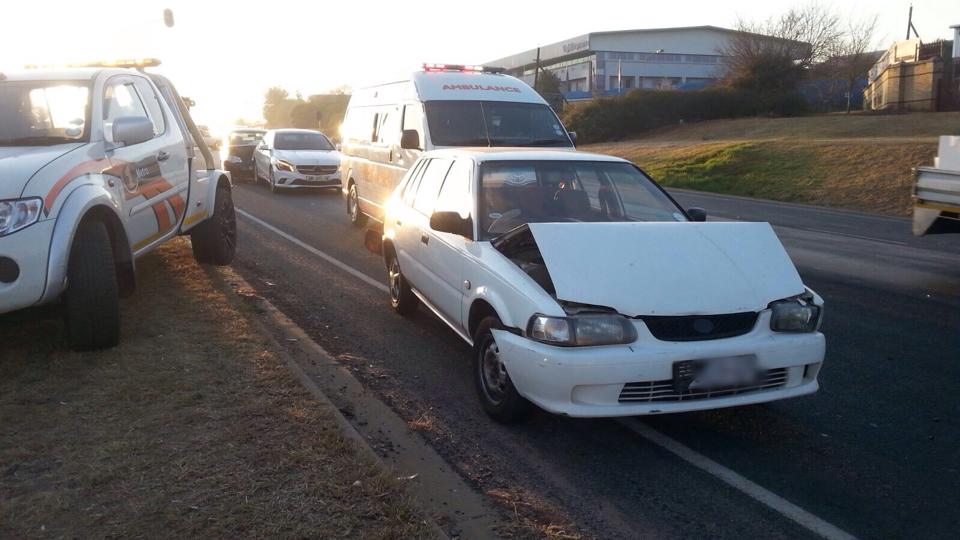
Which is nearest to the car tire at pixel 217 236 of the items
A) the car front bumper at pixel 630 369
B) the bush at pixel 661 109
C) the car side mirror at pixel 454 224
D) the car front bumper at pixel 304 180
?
the car side mirror at pixel 454 224

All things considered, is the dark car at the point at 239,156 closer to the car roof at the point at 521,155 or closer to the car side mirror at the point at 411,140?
the car side mirror at the point at 411,140

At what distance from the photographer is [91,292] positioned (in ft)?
18.3

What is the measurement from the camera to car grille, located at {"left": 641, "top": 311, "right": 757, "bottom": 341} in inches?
182

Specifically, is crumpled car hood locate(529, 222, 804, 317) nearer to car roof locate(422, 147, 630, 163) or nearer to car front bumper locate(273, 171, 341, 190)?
car roof locate(422, 147, 630, 163)

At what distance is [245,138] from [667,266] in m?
23.2

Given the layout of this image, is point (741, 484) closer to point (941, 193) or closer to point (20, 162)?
point (20, 162)

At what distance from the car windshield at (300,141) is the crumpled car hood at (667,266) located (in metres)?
16.6

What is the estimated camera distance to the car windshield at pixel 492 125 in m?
11.0

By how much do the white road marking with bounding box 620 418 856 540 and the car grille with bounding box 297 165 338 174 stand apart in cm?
1546

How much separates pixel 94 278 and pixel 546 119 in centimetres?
723

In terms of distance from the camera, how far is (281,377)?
545 centimetres

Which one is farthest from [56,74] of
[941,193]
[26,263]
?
[941,193]

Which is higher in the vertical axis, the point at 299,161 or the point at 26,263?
the point at 26,263

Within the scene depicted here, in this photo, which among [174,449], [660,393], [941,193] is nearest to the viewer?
[174,449]
